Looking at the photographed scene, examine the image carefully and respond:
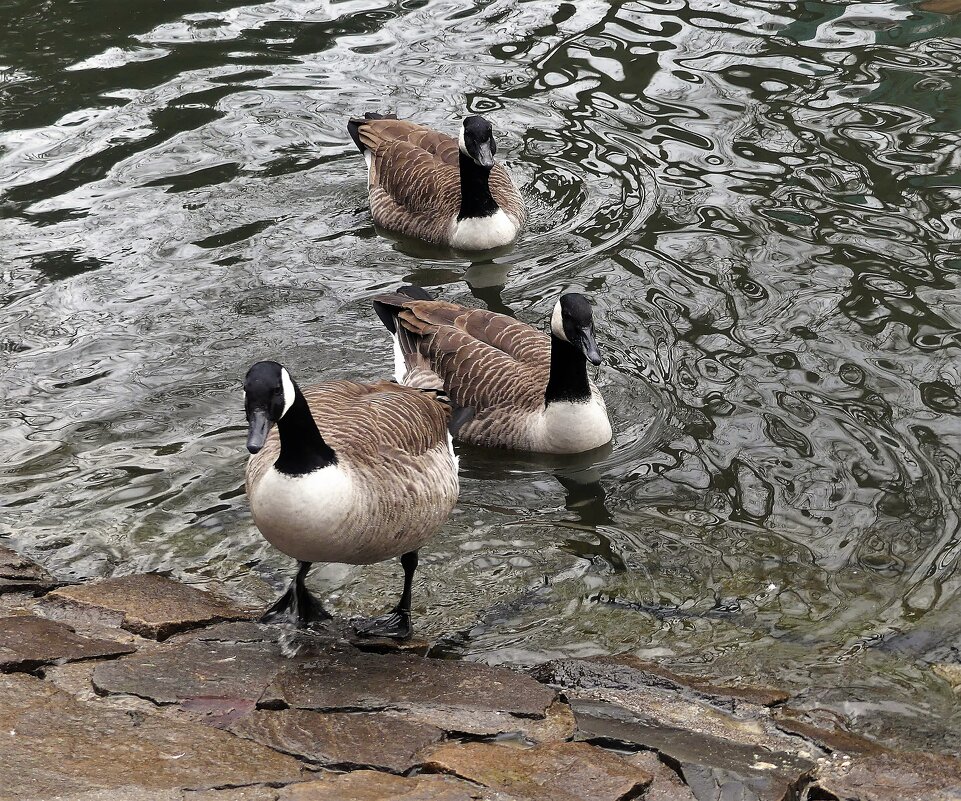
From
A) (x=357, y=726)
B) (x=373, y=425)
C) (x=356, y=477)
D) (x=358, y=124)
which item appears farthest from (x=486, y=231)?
(x=357, y=726)

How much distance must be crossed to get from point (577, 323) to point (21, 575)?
3.75 m

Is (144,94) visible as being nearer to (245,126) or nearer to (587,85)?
(245,126)

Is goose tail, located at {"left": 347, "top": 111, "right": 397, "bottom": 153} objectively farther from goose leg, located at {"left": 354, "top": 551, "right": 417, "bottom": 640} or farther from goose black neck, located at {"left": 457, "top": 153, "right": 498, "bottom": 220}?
goose leg, located at {"left": 354, "top": 551, "right": 417, "bottom": 640}

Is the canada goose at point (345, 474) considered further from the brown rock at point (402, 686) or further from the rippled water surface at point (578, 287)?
the rippled water surface at point (578, 287)

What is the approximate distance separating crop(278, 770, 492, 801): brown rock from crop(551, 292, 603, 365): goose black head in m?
3.65

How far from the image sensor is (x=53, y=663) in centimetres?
547

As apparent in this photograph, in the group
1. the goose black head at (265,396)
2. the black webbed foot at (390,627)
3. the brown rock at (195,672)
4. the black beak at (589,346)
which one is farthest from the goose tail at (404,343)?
the goose black head at (265,396)

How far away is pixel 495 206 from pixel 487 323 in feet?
7.88

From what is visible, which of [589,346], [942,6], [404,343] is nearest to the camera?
[589,346]

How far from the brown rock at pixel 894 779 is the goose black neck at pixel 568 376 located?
11.9ft

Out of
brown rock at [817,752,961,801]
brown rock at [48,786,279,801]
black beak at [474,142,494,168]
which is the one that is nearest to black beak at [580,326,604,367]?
brown rock at [817,752,961,801]

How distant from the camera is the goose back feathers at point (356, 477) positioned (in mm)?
5477

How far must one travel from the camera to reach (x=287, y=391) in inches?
212

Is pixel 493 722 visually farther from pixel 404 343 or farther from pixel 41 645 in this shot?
pixel 404 343
